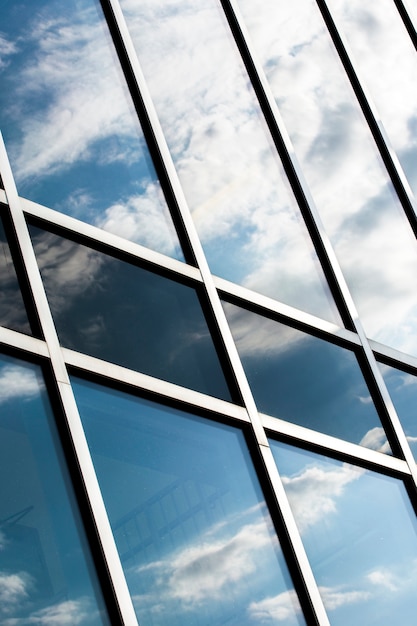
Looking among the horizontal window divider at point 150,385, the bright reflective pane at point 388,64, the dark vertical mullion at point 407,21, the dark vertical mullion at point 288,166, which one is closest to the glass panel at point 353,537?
the horizontal window divider at point 150,385

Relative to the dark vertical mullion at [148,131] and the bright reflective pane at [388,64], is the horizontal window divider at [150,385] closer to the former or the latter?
the dark vertical mullion at [148,131]

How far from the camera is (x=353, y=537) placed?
729 centimetres

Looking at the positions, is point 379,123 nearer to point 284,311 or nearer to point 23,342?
point 284,311

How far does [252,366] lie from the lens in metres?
7.66

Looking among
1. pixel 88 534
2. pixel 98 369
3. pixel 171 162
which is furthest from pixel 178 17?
pixel 88 534

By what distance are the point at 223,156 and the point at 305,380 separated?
243cm

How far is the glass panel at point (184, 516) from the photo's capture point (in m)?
5.79

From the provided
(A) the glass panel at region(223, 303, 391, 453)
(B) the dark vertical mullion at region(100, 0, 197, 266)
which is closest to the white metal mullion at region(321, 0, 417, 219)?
(A) the glass panel at region(223, 303, 391, 453)

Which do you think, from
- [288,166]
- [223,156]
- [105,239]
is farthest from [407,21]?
[105,239]

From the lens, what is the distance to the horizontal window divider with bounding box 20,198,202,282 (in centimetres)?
692

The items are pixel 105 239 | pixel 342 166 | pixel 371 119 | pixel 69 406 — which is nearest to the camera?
pixel 69 406

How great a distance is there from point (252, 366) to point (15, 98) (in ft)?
9.65

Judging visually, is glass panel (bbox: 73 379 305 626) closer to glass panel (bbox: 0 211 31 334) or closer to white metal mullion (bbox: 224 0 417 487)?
glass panel (bbox: 0 211 31 334)

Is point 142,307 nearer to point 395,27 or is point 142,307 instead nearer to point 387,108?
point 387,108
